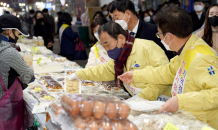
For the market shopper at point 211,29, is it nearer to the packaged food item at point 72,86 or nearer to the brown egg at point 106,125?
the packaged food item at point 72,86

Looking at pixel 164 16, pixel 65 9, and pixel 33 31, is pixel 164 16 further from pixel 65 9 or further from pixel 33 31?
pixel 65 9

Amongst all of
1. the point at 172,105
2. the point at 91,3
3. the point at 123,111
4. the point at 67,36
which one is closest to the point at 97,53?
the point at 172,105

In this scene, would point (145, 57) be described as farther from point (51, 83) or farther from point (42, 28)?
point (42, 28)

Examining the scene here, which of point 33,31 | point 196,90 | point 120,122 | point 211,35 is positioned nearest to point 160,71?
point 196,90

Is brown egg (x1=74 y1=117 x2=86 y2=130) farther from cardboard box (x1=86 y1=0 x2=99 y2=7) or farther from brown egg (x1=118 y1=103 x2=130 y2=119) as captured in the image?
cardboard box (x1=86 y1=0 x2=99 y2=7)

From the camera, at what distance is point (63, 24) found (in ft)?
21.1

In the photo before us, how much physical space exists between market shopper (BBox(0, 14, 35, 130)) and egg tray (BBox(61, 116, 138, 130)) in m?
1.25

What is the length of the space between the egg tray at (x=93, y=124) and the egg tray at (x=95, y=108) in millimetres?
22

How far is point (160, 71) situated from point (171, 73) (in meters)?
0.10

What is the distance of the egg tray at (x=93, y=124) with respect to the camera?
1.12 m

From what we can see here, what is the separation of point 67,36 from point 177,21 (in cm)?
531

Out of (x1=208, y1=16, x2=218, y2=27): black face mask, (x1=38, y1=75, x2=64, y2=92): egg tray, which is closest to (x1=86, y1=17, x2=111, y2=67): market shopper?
(x1=38, y1=75, x2=64, y2=92): egg tray

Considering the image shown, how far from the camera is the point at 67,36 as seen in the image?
21.5 feet

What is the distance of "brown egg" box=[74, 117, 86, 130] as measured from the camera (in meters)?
1.11
